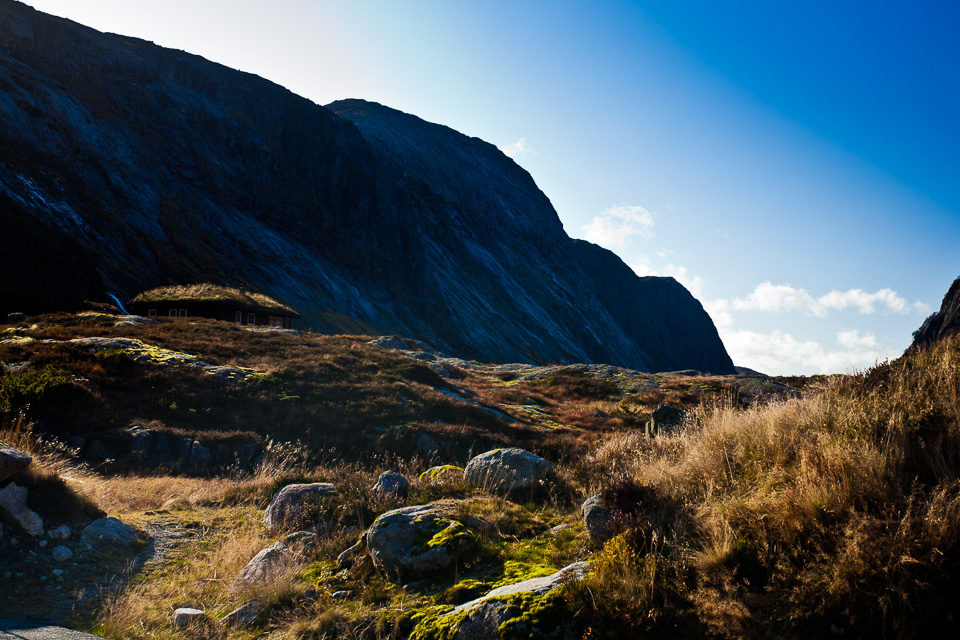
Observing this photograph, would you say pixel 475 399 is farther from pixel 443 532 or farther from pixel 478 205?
pixel 478 205

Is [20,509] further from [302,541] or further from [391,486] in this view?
[391,486]

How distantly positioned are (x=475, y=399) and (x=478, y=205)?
307 ft

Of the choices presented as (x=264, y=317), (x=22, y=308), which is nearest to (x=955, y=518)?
(x=22, y=308)

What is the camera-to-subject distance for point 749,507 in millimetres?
4152

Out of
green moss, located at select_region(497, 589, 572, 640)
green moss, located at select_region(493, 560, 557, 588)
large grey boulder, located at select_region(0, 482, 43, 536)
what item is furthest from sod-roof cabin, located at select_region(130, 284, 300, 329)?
green moss, located at select_region(497, 589, 572, 640)

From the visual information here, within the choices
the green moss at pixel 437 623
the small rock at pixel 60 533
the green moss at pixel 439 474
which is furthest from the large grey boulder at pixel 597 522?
the small rock at pixel 60 533

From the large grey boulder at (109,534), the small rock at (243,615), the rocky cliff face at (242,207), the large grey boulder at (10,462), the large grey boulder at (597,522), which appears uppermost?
the rocky cliff face at (242,207)

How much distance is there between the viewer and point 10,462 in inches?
233

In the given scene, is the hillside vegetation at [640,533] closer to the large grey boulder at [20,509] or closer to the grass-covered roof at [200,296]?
the large grey boulder at [20,509]

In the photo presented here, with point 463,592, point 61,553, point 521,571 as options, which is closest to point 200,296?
point 61,553

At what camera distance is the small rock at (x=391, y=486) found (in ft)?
23.9

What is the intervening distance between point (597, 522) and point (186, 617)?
13.2ft

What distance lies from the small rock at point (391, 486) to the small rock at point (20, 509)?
393 centimetres

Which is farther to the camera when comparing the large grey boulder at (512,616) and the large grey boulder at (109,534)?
the large grey boulder at (109,534)
